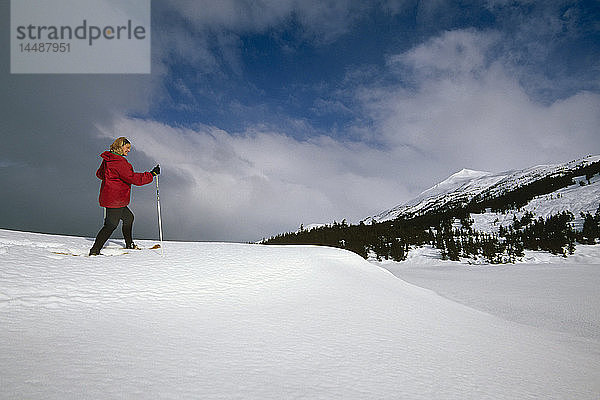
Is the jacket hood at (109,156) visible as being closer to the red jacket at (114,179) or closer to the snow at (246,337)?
the red jacket at (114,179)

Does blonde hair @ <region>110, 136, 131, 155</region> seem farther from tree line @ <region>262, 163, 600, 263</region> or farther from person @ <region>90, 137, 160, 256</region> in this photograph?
tree line @ <region>262, 163, 600, 263</region>

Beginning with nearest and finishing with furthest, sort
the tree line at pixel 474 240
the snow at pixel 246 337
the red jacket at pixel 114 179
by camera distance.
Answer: the snow at pixel 246 337 < the red jacket at pixel 114 179 < the tree line at pixel 474 240

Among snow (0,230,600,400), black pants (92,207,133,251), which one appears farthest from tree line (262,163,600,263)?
black pants (92,207,133,251)

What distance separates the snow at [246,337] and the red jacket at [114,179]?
32.6 inches

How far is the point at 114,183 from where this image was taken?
14.1 feet

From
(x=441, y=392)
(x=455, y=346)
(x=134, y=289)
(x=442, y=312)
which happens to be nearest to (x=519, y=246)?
(x=442, y=312)

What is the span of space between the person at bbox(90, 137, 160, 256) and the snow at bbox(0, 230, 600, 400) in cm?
39

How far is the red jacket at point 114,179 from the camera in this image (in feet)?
13.9

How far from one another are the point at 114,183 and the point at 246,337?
3333 millimetres

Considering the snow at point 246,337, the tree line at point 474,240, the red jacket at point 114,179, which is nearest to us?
the snow at point 246,337

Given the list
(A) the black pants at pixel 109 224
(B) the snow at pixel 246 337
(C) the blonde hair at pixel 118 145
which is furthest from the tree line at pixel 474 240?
(C) the blonde hair at pixel 118 145

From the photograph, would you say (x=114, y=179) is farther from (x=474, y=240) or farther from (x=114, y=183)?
(x=474, y=240)

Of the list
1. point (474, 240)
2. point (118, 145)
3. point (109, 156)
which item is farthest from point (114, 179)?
point (474, 240)

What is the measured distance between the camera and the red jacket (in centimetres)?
423
